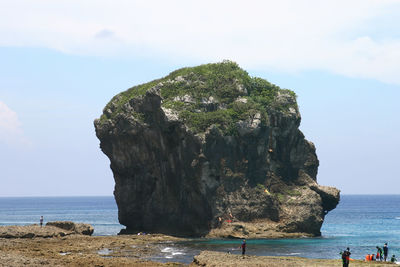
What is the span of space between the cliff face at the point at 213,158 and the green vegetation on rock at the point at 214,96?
152mm

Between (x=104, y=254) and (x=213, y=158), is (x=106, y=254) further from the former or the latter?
(x=213, y=158)

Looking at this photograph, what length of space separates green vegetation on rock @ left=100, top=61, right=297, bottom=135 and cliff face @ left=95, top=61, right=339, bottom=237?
152mm

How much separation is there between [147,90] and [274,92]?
1879 centimetres

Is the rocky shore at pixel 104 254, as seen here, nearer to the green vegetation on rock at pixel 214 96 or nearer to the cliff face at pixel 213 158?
the cliff face at pixel 213 158

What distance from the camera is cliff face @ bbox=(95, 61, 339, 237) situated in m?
82.9

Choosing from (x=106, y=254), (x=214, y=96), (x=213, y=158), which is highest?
(x=214, y=96)

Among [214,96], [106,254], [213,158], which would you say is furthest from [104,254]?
[214,96]

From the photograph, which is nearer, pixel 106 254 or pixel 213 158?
pixel 106 254

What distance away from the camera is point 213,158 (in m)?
83.1

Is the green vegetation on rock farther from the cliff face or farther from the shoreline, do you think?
the shoreline

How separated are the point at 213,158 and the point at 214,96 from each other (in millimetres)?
10940

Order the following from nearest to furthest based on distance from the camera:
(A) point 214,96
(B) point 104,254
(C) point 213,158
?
1. (B) point 104,254
2. (C) point 213,158
3. (A) point 214,96

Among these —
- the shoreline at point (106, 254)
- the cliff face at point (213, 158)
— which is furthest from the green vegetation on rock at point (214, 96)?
the shoreline at point (106, 254)

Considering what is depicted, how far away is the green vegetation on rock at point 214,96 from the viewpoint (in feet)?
279
